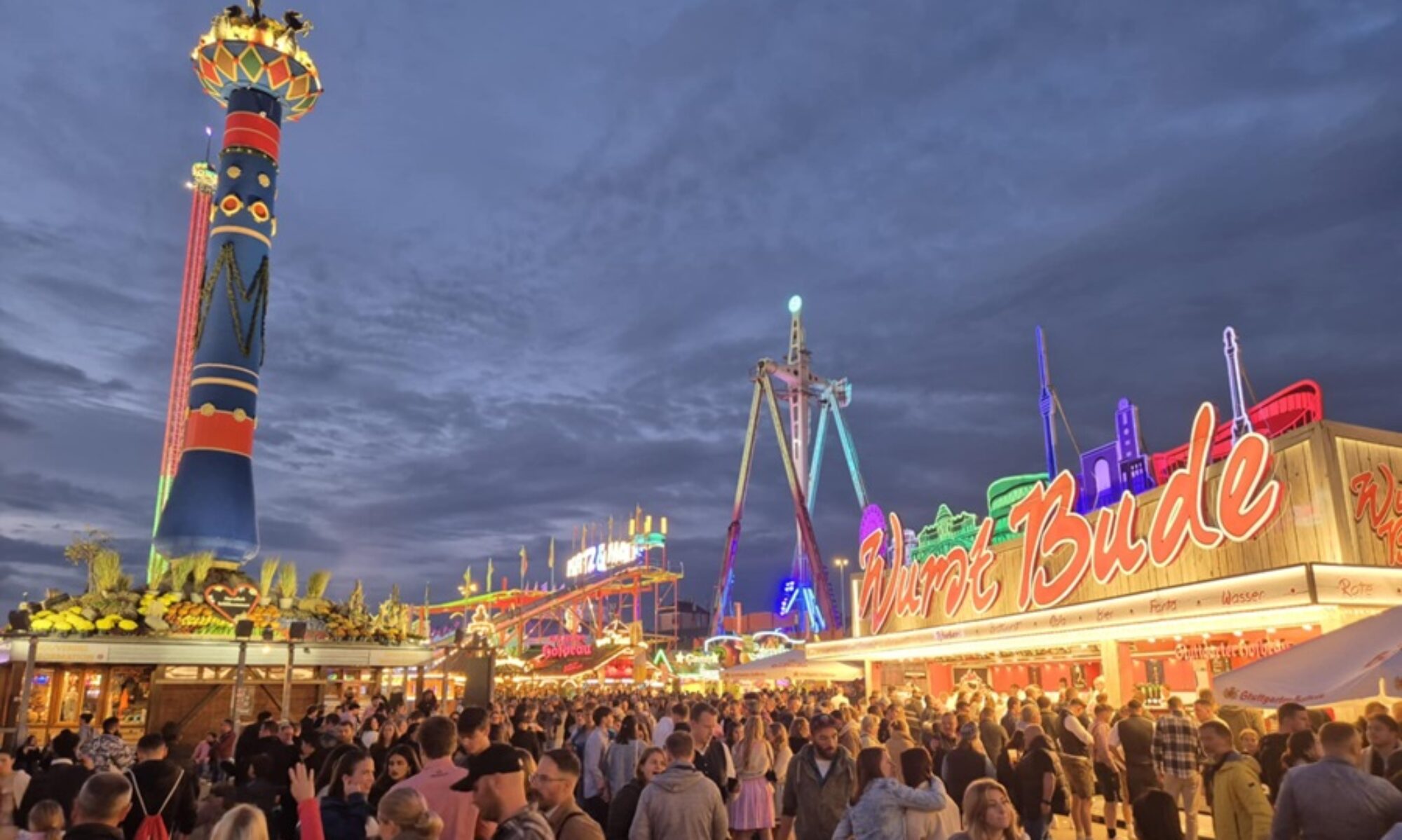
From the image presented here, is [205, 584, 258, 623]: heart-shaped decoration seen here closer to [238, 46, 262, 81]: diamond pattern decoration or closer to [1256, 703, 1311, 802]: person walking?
[238, 46, 262, 81]: diamond pattern decoration

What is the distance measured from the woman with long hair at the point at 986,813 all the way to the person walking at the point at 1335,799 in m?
1.98

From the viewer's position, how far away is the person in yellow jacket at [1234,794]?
698cm

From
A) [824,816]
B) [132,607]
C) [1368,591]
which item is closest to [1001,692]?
[1368,591]

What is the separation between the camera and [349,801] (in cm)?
492

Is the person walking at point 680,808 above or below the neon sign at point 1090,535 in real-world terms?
below

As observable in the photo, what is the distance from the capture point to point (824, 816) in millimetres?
6863

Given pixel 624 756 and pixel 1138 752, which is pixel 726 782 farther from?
pixel 1138 752

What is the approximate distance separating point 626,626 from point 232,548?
32.5m

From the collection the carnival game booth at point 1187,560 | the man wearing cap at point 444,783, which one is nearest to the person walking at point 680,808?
the man wearing cap at point 444,783

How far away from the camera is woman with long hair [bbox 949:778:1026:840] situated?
4.30 metres

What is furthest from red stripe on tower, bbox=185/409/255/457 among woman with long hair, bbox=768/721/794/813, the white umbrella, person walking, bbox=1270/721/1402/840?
person walking, bbox=1270/721/1402/840

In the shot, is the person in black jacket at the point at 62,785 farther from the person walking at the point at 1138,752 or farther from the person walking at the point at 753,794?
the person walking at the point at 1138,752

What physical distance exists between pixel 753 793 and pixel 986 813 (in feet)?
16.3

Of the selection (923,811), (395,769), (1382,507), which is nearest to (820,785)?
(923,811)
